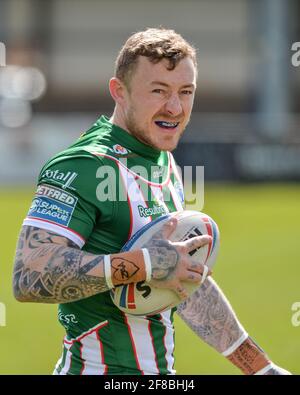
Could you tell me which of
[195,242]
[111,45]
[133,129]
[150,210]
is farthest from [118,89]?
[111,45]

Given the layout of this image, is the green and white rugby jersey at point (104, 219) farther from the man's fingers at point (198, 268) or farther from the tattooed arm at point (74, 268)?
the man's fingers at point (198, 268)

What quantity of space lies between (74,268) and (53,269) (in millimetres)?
82

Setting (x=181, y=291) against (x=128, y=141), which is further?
(x=128, y=141)

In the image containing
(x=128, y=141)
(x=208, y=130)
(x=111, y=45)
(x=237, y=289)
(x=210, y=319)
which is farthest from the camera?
(x=111, y=45)

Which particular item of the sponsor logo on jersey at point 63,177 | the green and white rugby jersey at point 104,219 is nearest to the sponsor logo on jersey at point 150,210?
the green and white rugby jersey at point 104,219

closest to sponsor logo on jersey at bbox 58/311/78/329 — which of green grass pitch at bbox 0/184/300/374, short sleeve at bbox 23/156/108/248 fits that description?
short sleeve at bbox 23/156/108/248

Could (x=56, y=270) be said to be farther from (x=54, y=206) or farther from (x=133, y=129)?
(x=133, y=129)

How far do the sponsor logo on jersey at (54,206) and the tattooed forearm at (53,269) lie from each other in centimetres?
6

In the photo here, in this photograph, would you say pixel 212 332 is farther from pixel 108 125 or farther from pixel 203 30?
pixel 203 30

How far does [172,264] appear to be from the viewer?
155 inches

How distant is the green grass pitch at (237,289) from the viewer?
26.3ft

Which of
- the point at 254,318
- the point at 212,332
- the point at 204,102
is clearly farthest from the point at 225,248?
the point at 204,102

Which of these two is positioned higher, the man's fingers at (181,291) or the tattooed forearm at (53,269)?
the tattooed forearm at (53,269)
